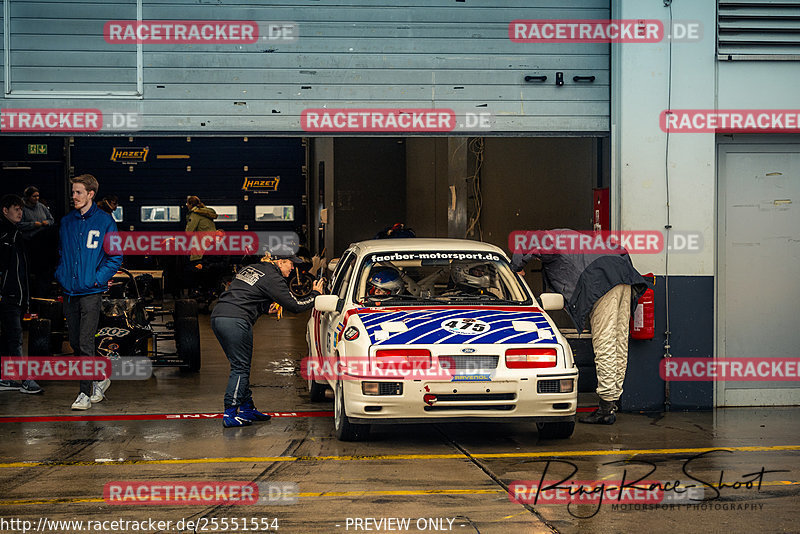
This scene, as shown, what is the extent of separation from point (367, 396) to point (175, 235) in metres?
14.1

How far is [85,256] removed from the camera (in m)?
9.52

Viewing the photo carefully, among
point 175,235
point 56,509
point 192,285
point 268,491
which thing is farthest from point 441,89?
point 175,235

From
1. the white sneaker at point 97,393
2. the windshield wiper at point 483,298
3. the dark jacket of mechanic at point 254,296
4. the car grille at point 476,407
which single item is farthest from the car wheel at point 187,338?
Result: the car grille at point 476,407

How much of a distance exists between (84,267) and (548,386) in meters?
4.48

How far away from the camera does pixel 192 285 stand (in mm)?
18188

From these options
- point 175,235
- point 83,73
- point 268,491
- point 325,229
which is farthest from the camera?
point 325,229

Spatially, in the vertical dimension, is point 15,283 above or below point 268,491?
above

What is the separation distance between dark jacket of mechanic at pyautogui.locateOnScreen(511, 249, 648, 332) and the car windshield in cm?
30

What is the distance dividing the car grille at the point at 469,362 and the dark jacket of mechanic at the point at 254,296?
5.74 feet

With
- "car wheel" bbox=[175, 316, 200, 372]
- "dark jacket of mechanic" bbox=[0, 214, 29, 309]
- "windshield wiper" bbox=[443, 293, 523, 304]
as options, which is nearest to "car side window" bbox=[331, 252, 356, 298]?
"windshield wiper" bbox=[443, 293, 523, 304]

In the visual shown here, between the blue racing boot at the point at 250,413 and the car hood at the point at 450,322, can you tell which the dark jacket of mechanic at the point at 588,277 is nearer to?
the car hood at the point at 450,322

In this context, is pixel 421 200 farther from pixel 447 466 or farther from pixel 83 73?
pixel 447 466

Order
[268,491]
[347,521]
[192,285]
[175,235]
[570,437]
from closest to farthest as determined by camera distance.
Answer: [347,521]
[268,491]
[570,437]
[192,285]
[175,235]

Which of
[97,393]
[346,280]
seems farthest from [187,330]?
[346,280]
